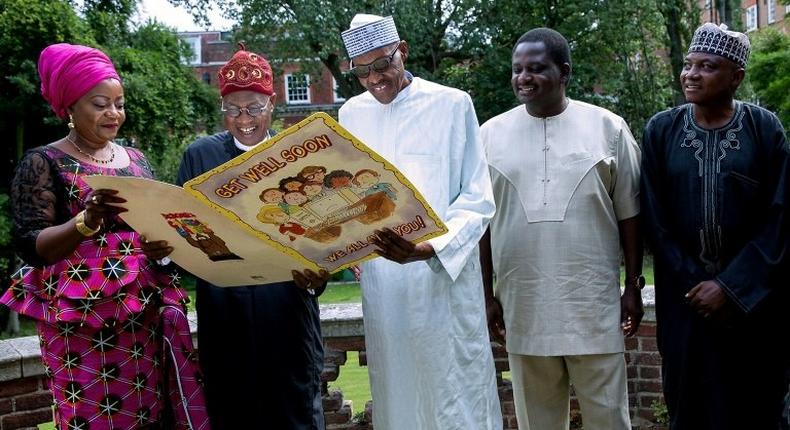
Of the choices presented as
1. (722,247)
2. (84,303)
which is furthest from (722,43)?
(84,303)

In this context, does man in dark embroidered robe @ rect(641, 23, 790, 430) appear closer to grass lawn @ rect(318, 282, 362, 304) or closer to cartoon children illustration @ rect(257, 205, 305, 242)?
cartoon children illustration @ rect(257, 205, 305, 242)

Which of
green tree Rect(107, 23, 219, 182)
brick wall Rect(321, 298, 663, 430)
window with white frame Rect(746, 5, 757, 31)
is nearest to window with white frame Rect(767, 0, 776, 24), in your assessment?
window with white frame Rect(746, 5, 757, 31)

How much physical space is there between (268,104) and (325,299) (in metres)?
21.5

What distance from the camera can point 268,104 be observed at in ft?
12.3

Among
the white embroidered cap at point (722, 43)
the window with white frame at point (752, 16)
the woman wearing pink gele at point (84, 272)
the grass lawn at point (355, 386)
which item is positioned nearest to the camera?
the woman wearing pink gele at point (84, 272)

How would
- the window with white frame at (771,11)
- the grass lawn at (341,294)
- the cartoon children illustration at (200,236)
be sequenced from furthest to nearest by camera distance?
the window with white frame at (771,11) < the grass lawn at (341,294) < the cartoon children illustration at (200,236)

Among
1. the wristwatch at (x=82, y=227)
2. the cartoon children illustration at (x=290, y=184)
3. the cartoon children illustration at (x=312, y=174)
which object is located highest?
the cartoon children illustration at (x=312, y=174)

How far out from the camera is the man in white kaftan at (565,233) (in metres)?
3.93

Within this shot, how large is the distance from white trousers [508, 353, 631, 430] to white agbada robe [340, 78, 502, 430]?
1.30ft

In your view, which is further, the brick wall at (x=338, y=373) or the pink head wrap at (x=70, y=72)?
the brick wall at (x=338, y=373)

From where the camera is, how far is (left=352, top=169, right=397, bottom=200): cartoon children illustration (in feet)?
9.59

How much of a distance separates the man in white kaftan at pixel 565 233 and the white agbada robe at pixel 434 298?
1.13ft

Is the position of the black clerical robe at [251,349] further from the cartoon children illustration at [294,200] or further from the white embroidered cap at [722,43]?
the white embroidered cap at [722,43]

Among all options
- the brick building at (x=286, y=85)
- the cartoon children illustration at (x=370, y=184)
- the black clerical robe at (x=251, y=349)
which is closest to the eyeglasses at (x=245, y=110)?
the black clerical robe at (x=251, y=349)
